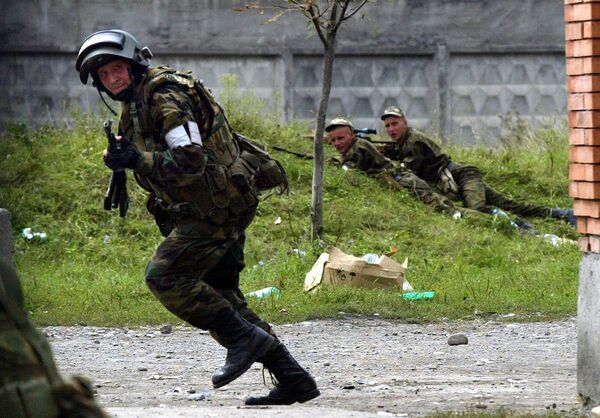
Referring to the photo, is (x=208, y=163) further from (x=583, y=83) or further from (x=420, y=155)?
(x=420, y=155)

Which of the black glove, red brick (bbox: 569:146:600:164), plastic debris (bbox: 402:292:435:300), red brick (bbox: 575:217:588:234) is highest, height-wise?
the black glove

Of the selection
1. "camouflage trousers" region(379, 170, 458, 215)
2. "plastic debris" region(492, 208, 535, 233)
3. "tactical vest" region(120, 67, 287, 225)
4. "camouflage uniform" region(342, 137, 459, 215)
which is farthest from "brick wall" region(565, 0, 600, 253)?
"camouflage uniform" region(342, 137, 459, 215)

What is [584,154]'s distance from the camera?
6438 millimetres

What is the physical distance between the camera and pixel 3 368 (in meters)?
2.51

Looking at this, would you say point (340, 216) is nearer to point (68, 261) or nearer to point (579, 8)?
point (68, 261)

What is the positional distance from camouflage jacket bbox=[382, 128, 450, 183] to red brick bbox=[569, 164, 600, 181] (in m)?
7.75

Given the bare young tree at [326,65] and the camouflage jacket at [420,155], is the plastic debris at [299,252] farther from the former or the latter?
the camouflage jacket at [420,155]

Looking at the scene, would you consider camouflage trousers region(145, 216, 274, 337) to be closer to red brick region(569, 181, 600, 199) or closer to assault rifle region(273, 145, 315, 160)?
red brick region(569, 181, 600, 199)

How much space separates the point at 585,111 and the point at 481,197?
7.75 metres

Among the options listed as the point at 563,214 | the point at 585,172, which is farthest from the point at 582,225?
the point at 563,214

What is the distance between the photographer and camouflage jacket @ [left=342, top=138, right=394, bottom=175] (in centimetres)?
1430

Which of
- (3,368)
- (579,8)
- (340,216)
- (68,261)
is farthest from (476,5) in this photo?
(3,368)

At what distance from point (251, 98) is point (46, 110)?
5.81 meters

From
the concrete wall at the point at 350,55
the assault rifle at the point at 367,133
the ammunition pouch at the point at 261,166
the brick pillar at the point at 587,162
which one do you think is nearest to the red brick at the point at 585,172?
the brick pillar at the point at 587,162
